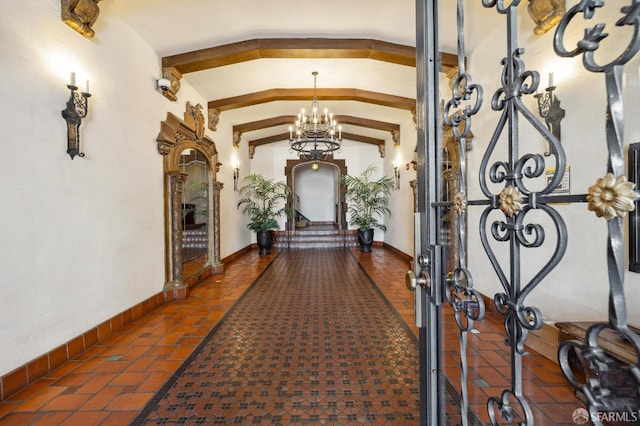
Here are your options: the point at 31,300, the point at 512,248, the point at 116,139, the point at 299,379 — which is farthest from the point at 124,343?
the point at 512,248

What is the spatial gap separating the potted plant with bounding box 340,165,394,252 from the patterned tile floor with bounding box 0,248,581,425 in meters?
4.15

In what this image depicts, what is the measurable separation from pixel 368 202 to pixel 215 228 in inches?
159

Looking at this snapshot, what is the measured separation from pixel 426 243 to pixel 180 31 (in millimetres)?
3649

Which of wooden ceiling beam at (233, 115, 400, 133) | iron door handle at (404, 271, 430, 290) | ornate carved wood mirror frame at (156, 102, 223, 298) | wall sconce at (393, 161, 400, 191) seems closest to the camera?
iron door handle at (404, 271, 430, 290)

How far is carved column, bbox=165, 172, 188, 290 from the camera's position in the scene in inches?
148

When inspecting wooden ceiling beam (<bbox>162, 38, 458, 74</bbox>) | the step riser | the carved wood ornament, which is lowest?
the step riser

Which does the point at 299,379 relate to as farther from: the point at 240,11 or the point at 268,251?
the point at 268,251

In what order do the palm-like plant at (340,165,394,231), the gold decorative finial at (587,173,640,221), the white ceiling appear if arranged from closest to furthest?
the gold decorative finial at (587,173,640,221), the white ceiling, the palm-like plant at (340,165,394,231)

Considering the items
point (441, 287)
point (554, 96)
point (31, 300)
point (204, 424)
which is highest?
point (554, 96)

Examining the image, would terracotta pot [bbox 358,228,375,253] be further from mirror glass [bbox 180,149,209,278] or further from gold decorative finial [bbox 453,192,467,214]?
gold decorative finial [bbox 453,192,467,214]

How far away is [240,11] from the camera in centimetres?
298

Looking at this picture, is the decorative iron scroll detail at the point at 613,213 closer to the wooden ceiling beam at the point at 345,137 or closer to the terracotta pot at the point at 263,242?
the terracotta pot at the point at 263,242

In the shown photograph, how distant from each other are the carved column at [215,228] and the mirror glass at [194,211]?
0.39ft

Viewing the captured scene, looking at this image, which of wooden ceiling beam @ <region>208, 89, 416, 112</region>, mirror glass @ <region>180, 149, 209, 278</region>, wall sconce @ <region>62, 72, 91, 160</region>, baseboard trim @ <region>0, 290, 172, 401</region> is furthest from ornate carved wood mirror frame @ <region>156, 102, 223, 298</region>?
wall sconce @ <region>62, 72, 91, 160</region>
